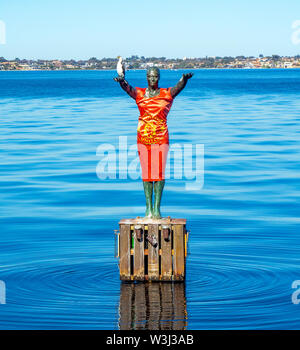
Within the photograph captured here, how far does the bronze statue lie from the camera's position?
1415cm

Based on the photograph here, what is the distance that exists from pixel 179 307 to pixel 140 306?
57 cm

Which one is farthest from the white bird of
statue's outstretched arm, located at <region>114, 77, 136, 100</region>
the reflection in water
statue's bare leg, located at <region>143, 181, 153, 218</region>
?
the reflection in water

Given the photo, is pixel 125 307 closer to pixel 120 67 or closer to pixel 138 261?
pixel 138 261

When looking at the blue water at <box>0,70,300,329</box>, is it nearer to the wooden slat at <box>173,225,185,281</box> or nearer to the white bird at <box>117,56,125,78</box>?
the wooden slat at <box>173,225,185,281</box>

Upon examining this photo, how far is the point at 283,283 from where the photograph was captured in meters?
14.5

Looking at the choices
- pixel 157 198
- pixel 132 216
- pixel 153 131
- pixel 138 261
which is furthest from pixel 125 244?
pixel 132 216

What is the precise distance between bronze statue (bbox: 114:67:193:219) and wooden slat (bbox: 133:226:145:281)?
588mm

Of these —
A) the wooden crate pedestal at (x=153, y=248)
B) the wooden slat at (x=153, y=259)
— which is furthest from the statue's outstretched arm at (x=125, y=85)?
the wooden slat at (x=153, y=259)

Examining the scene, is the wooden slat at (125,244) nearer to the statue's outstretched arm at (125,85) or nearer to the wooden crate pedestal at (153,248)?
the wooden crate pedestal at (153,248)

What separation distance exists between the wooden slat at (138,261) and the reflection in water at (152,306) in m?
0.16

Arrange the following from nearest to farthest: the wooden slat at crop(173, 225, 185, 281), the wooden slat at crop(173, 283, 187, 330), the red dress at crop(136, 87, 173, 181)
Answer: the wooden slat at crop(173, 283, 187, 330) → the wooden slat at crop(173, 225, 185, 281) → the red dress at crop(136, 87, 173, 181)

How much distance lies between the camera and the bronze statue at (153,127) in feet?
46.4

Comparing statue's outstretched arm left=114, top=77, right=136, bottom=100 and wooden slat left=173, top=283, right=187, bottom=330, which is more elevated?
statue's outstretched arm left=114, top=77, right=136, bottom=100

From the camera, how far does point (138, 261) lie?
45.8 feet
